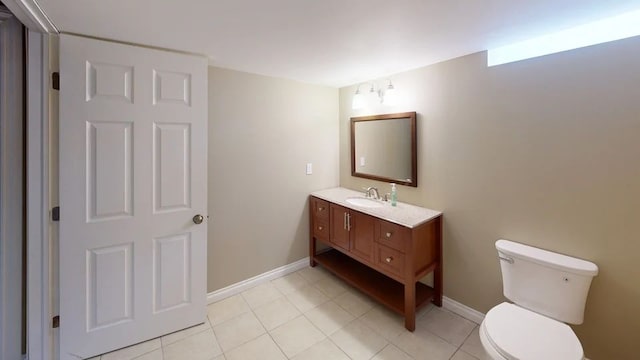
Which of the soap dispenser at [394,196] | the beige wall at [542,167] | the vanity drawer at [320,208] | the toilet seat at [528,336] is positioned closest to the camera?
the toilet seat at [528,336]

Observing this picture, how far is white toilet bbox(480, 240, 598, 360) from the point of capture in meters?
1.25

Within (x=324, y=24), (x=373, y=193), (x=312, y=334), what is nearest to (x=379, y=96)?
(x=373, y=193)

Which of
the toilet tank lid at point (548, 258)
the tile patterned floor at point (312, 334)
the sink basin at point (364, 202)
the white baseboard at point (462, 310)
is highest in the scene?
the sink basin at point (364, 202)

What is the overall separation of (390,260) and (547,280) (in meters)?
0.95

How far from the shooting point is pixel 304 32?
1.60m

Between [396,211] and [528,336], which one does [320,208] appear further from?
[528,336]

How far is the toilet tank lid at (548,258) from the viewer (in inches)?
57.7

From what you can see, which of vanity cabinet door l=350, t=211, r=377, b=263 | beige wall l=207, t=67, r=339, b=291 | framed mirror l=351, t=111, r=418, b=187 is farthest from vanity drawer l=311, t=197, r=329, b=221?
framed mirror l=351, t=111, r=418, b=187

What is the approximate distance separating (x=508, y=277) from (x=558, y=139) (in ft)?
3.01

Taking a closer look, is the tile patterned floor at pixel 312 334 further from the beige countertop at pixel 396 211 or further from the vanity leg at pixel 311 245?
the beige countertop at pixel 396 211

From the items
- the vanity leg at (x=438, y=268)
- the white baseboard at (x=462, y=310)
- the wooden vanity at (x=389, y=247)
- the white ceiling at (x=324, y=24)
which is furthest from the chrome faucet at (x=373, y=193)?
the white ceiling at (x=324, y=24)

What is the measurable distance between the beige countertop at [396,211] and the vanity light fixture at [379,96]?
0.97 m

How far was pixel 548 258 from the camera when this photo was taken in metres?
1.58

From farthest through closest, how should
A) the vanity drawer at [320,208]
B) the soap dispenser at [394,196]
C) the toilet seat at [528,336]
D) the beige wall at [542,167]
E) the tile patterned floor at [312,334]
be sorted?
1. the vanity drawer at [320,208]
2. the soap dispenser at [394,196]
3. the tile patterned floor at [312,334]
4. the beige wall at [542,167]
5. the toilet seat at [528,336]
